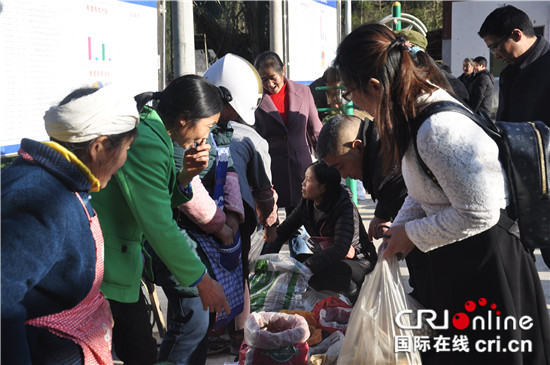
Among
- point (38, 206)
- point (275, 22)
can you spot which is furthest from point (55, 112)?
point (275, 22)

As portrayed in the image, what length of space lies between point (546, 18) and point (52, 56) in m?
16.4

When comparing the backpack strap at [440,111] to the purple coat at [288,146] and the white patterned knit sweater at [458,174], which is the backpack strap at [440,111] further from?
the purple coat at [288,146]

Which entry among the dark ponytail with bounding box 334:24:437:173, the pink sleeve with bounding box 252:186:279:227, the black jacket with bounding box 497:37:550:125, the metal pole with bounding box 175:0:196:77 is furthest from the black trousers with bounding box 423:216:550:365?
the metal pole with bounding box 175:0:196:77

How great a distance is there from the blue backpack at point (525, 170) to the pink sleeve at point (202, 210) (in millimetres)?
1185

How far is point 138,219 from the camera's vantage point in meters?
2.21

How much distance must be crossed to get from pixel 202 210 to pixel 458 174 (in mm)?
1330

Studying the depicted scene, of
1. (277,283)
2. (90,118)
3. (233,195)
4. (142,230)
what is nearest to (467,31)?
(277,283)

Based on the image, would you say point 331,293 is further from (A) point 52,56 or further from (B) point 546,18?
(B) point 546,18

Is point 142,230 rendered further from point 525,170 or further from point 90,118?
point 525,170

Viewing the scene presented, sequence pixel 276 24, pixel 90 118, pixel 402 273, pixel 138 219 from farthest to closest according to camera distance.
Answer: pixel 276 24
pixel 402 273
pixel 138 219
pixel 90 118

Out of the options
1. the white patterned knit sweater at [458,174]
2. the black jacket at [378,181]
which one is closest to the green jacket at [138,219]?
the white patterned knit sweater at [458,174]

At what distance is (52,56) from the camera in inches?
119

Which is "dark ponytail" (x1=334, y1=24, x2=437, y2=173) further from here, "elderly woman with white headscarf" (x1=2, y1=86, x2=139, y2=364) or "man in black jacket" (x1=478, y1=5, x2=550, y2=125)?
"man in black jacket" (x1=478, y1=5, x2=550, y2=125)

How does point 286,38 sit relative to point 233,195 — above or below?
above
